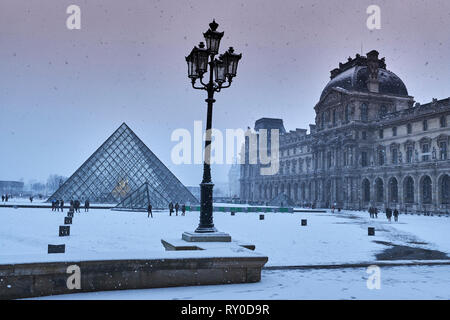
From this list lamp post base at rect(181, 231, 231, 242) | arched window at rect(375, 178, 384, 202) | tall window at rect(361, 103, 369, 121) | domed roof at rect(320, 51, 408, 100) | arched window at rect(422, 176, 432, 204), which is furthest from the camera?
domed roof at rect(320, 51, 408, 100)

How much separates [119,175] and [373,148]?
32.2 metres

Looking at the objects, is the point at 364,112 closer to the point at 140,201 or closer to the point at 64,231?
the point at 140,201

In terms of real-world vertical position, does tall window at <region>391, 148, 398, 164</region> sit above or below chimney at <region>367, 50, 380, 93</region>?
below

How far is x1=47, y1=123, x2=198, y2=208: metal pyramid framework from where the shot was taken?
4597 centimetres

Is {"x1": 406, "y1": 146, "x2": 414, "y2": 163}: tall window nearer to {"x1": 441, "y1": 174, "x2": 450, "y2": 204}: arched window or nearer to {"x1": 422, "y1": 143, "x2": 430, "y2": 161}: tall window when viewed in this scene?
{"x1": 422, "y1": 143, "x2": 430, "y2": 161}: tall window

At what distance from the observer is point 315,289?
566cm

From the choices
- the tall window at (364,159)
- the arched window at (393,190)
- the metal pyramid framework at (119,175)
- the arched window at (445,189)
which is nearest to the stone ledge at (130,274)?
the metal pyramid framework at (119,175)

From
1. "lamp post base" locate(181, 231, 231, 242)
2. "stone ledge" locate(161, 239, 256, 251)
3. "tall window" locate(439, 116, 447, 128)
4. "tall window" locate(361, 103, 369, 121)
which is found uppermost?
"tall window" locate(361, 103, 369, 121)

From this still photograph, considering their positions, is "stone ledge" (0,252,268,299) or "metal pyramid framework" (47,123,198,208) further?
"metal pyramid framework" (47,123,198,208)

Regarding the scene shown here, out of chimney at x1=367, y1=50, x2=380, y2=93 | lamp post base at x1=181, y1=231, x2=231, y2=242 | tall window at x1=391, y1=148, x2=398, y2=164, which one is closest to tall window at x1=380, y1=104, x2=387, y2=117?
chimney at x1=367, y1=50, x2=380, y2=93

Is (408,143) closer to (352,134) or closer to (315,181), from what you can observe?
(352,134)

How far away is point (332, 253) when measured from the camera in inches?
403

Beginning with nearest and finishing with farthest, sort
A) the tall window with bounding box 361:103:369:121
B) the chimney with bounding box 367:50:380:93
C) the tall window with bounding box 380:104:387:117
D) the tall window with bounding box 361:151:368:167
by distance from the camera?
the tall window with bounding box 361:151:368:167 → the tall window with bounding box 361:103:369:121 → the chimney with bounding box 367:50:380:93 → the tall window with bounding box 380:104:387:117
